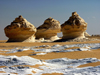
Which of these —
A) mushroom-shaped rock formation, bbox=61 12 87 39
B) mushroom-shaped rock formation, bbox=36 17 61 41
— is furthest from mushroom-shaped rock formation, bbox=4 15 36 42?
mushroom-shaped rock formation, bbox=36 17 61 41

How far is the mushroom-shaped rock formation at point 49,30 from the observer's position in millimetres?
26688

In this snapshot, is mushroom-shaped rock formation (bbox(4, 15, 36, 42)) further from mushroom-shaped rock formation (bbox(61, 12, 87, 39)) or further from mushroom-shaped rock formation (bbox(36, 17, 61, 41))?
mushroom-shaped rock formation (bbox(36, 17, 61, 41))

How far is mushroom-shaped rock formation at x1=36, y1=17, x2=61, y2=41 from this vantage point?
2669 centimetres

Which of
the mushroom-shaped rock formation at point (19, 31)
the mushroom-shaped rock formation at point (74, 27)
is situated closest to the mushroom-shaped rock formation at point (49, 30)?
the mushroom-shaped rock formation at point (74, 27)

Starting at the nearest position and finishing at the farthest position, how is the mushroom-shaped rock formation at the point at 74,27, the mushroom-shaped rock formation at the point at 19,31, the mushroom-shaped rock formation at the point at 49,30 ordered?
1. the mushroom-shaped rock formation at the point at 19,31
2. the mushroom-shaped rock formation at the point at 74,27
3. the mushroom-shaped rock formation at the point at 49,30

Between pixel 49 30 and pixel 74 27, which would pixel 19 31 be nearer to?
pixel 74 27

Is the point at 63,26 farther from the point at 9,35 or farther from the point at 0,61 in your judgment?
the point at 0,61

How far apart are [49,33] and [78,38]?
393 inches

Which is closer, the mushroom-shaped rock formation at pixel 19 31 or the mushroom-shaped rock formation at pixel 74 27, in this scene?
the mushroom-shaped rock formation at pixel 19 31

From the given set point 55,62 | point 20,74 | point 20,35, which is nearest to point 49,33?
point 20,35

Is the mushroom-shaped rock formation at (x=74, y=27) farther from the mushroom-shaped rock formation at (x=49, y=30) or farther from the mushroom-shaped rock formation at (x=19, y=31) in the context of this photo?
the mushroom-shaped rock formation at (x=49, y=30)

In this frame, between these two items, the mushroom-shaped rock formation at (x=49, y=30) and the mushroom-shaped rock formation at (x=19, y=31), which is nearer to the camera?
the mushroom-shaped rock formation at (x=19, y=31)

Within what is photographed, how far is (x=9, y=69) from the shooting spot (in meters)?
4.96

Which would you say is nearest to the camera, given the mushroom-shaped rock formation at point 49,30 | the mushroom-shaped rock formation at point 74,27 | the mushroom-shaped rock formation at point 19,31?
the mushroom-shaped rock formation at point 19,31
